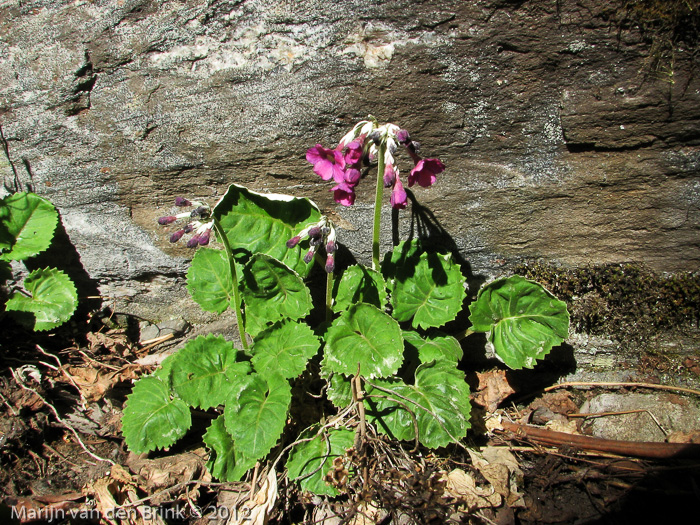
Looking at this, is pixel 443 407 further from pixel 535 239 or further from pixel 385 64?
pixel 385 64

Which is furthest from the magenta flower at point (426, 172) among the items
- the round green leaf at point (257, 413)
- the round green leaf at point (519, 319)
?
the round green leaf at point (257, 413)

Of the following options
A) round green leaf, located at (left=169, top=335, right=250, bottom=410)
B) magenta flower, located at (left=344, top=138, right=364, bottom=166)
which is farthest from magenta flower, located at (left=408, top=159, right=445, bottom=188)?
round green leaf, located at (left=169, top=335, right=250, bottom=410)

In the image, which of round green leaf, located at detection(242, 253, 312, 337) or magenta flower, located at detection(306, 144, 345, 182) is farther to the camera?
round green leaf, located at detection(242, 253, 312, 337)

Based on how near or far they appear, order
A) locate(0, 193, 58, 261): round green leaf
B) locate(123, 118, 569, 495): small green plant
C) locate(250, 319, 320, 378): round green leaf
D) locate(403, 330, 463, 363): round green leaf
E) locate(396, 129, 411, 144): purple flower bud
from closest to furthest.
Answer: locate(396, 129, 411, 144): purple flower bud
locate(123, 118, 569, 495): small green plant
locate(250, 319, 320, 378): round green leaf
locate(403, 330, 463, 363): round green leaf
locate(0, 193, 58, 261): round green leaf

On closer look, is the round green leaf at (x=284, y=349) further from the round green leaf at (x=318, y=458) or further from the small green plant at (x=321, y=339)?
the round green leaf at (x=318, y=458)

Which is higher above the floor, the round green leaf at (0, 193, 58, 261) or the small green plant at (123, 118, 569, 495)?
the round green leaf at (0, 193, 58, 261)

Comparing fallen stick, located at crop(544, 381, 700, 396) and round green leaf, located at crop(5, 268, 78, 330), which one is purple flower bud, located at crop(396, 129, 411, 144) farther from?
round green leaf, located at crop(5, 268, 78, 330)

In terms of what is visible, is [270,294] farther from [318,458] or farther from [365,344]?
[318,458]

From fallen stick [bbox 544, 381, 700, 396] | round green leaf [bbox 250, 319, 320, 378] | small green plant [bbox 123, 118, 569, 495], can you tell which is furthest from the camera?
Answer: fallen stick [bbox 544, 381, 700, 396]

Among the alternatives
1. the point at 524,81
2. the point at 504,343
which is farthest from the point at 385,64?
the point at 504,343

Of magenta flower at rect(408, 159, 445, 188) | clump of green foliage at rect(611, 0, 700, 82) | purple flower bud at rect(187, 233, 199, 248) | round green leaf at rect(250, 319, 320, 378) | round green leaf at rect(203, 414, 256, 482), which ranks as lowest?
round green leaf at rect(203, 414, 256, 482)
